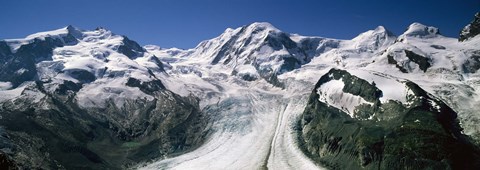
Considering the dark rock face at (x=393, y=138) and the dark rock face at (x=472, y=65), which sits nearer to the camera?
the dark rock face at (x=393, y=138)

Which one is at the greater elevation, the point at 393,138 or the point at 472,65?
the point at 472,65

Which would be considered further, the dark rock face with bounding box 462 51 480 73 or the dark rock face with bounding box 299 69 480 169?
the dark rock face with bounding box 462 51 480 73

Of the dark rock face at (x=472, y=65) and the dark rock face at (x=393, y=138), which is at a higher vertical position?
the dark rock face at (x=472, y=65)

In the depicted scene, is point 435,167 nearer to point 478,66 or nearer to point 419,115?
point 419,115

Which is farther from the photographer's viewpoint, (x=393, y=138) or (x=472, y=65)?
(x=472, y=65)

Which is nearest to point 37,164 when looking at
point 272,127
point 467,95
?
point 272,127

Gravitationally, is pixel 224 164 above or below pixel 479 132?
below

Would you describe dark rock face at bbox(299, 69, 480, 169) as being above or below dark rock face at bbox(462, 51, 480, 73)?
below

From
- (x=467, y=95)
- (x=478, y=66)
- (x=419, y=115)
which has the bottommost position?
(x=419, y=115)
